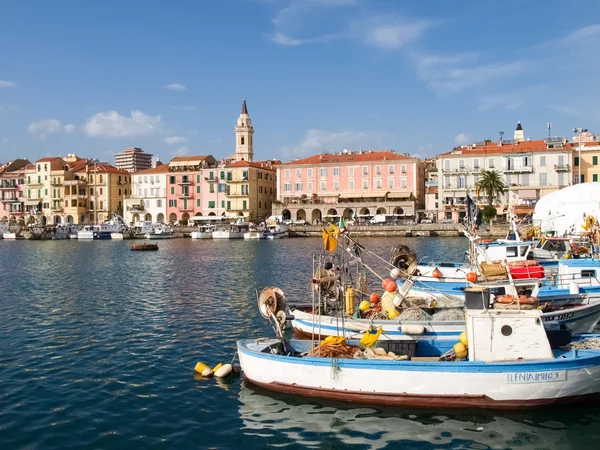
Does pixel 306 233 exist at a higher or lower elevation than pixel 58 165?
lower

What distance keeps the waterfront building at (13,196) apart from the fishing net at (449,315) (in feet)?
405

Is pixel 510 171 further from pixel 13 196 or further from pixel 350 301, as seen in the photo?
pixel 13 196

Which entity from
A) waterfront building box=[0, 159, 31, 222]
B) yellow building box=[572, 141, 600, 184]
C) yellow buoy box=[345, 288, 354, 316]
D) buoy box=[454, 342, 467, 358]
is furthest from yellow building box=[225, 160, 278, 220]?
buoy box=[454, 342, 467, 358]

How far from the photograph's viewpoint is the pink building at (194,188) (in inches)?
4318

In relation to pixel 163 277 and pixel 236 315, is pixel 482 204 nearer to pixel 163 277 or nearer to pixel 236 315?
pixel 163 277

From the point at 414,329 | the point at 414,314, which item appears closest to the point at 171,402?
the point at 414,329

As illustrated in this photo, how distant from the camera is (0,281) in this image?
38531 millimetres

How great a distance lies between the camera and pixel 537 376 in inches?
523

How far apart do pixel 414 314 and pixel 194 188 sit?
3843 inches

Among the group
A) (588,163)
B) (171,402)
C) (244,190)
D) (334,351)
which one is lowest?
(171,402)

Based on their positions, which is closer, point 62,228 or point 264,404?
point 264,404

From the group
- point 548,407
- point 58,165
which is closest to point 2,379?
A: point 548,407

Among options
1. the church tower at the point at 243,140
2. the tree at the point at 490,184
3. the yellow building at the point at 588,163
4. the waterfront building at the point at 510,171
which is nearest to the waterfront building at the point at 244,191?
the church tower at the point at 243,140

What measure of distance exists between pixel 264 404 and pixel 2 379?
25.4 ft
